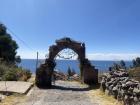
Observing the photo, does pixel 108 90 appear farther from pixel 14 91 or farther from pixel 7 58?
pixel 7 58

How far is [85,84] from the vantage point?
26203 mm

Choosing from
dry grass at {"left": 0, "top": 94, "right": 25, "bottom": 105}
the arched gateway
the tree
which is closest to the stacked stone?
dry grass at {"left": 0, "top": 94, "right": 25, "bottom": 105}

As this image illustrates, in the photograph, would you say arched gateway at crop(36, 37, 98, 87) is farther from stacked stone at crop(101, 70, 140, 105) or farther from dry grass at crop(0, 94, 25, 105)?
stacked stone at crop(101, 70, 140, 105)

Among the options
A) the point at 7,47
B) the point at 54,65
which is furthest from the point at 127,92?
the point at 7,47

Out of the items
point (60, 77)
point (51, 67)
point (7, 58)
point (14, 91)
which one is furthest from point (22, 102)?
point (7, 58)

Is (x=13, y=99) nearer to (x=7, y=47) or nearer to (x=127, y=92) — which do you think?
(x=127, y=92)

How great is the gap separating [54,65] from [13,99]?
31.3 ft

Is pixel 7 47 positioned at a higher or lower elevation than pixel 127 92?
higher

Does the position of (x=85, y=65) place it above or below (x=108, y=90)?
above

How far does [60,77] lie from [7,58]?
10790 mm

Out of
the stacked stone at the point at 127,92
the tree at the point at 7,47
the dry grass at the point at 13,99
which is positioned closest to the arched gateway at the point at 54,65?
the dry grass at the point at 13,99

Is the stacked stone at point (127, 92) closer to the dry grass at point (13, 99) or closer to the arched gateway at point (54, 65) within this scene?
the dry grass at point (13, 99)

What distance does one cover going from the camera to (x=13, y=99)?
1634 cm

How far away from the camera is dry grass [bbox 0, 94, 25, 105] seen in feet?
49.9
